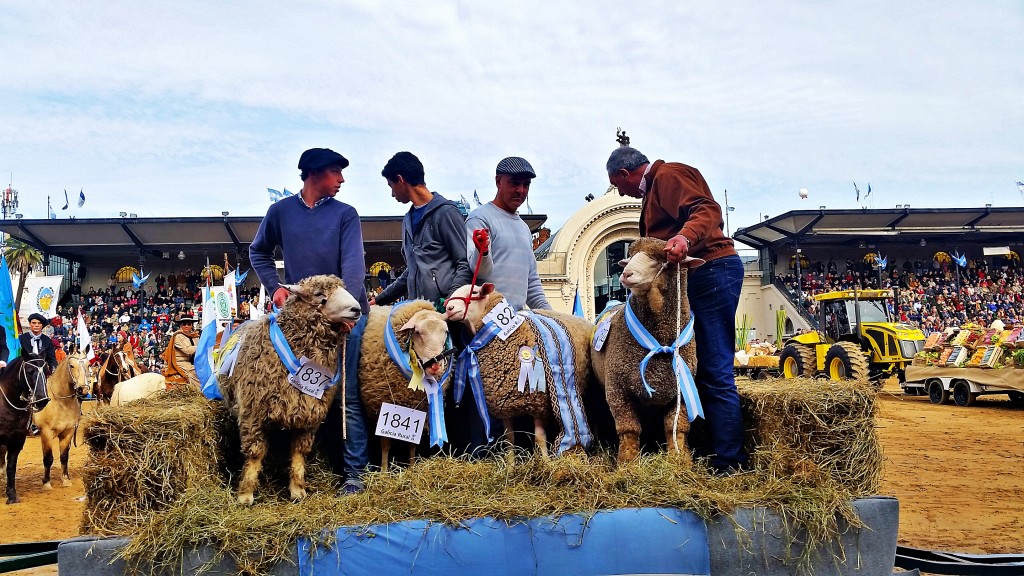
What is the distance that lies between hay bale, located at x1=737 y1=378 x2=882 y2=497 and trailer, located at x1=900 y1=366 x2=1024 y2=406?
50.2 ft

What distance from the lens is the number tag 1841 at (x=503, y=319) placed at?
4574 millimetres

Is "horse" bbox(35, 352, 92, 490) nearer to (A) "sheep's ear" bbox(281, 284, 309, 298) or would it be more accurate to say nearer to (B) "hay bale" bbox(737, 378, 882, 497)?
(A) "sheep's ear" bbox(281, 284, 309, 298)

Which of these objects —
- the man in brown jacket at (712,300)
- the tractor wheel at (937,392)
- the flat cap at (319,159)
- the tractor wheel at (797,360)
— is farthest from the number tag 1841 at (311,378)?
the tractor wheel at (937,392)

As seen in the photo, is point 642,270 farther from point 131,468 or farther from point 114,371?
point 114,371

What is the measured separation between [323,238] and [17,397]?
725 cm

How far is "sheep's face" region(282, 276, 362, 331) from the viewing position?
13.3 feet

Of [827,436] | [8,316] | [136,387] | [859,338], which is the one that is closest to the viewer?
[827,436]

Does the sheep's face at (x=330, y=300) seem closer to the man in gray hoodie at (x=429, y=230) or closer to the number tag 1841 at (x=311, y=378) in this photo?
the number tag 1841 at (x=311, y=378)

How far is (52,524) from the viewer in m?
8.14

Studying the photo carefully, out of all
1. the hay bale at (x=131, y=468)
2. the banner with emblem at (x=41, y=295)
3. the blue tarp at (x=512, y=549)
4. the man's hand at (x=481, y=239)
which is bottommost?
the blue tarp at (x=512, y=549)

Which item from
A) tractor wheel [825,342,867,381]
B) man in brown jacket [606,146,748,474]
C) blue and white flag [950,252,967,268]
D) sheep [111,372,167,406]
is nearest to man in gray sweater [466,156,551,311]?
man in brown jacket [606,146,748,474]

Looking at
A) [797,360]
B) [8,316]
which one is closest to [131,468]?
[8,316]

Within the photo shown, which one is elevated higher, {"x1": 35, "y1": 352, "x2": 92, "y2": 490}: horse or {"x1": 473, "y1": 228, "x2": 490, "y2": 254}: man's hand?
{"x1": 473, "y1": 228, "x2": 490, "y2": 254}: man's hand

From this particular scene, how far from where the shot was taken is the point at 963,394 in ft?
59.5
